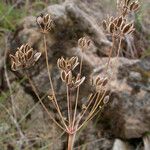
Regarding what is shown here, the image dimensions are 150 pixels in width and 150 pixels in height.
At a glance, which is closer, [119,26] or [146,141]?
[119,26]

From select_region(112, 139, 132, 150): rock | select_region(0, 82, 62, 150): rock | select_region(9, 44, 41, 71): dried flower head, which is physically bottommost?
select_region(112, 139, 132, 150): rock

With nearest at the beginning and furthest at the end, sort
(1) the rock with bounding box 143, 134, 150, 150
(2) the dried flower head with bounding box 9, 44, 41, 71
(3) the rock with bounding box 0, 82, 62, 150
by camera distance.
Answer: (2) the dried flower head with bounding box 9, 44, 41, 71, (1) the rock with bounding box 143, 134, 150, 150, (3) the rock with bounding box 0, 82, 62, 150

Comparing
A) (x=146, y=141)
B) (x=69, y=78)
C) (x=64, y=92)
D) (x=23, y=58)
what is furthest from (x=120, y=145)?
(x=23, y=58)

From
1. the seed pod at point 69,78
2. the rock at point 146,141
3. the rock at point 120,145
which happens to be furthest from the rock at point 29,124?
the seed pod at point 69,78

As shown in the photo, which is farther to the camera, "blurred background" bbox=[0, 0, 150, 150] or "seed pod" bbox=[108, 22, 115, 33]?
"blurred background" bbox=[0, 0, 150, 150]

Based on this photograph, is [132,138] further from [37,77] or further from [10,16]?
[10,16]

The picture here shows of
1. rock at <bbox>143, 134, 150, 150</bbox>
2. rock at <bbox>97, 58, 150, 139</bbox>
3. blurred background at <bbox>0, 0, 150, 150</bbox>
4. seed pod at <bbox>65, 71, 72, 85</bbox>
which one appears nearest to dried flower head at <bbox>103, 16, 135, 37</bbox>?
seed pod at <bbox>65, 71, 72, 85</bbox>

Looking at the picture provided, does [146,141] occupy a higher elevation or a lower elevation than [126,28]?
lower

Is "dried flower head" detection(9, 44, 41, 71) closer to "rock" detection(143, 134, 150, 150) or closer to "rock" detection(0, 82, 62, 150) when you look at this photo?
"rock" detection(0, 82, 62, 150)

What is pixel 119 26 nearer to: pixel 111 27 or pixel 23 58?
pixel 111 27
